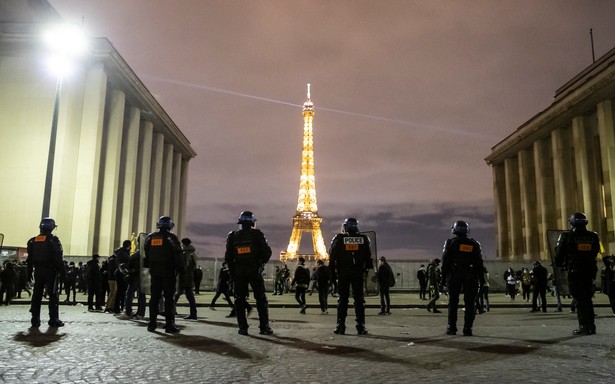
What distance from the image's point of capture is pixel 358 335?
8398mm

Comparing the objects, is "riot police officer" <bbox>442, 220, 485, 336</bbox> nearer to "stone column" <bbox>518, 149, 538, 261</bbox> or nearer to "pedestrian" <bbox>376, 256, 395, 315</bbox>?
"pedestrian" <bbox>376, 256, 395, 315</bbox>

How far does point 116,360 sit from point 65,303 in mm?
15185

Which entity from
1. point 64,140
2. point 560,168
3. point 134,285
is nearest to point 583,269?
point 134,285

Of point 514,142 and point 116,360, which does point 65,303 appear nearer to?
point 116,360

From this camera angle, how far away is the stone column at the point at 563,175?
166 feet

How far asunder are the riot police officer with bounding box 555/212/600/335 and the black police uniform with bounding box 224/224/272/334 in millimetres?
4767

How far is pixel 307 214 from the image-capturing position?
8912 centimetres

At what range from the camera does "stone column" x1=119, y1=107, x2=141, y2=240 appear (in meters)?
45.5

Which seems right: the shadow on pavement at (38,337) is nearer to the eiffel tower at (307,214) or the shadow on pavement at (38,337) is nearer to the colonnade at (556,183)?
the colonnade at (556,183)

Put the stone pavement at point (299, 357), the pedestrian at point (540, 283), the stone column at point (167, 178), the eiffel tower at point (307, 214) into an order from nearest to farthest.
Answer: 1. the stone pavement at point (299, 357)
2. the pedestrian at point (540, 283)
3. the stone column at point (167, 178)
4. the eiffel tower at point (307, 214)

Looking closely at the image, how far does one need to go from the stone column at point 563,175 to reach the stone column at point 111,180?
130 ft

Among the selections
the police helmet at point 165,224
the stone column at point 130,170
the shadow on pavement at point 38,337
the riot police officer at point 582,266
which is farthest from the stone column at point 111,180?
the riot police officer at point 582,266

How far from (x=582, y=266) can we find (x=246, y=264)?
531 centimetres

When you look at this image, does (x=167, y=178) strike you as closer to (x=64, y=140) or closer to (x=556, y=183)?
(x=64, y=140)
